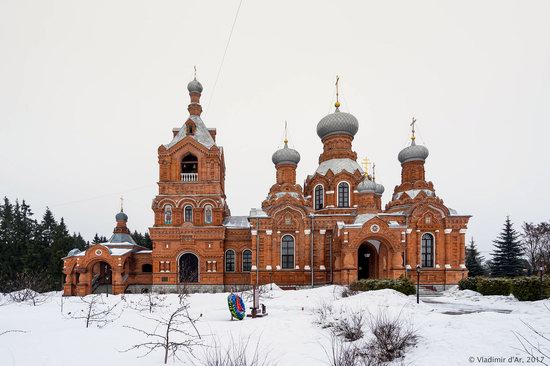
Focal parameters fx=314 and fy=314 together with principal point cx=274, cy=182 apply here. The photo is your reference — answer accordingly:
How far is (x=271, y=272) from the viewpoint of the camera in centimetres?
2511

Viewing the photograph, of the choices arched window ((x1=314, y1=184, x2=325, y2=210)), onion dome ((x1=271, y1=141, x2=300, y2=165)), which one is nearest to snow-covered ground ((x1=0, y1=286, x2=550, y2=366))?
arched window ((x1=314, y1=184, x2=325, y2=210))

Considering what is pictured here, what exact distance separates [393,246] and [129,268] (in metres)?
21.9

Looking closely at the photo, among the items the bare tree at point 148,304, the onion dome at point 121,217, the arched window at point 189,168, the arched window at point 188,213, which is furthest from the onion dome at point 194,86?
the bare tree at point 148,304

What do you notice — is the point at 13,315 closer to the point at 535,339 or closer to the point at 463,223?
the point at 535,339

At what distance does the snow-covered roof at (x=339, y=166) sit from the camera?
29078mm

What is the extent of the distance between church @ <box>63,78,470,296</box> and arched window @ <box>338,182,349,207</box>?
0.30ft

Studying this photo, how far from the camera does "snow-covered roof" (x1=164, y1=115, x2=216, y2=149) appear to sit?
1087 inches

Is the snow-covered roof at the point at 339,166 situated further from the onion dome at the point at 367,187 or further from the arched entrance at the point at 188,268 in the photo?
the arched entrance at the point at 188,268

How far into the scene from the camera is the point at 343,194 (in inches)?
1119

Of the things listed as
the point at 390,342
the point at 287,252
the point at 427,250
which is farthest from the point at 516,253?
the point at 390,342

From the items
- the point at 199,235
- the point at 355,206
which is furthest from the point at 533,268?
the point at 199,235

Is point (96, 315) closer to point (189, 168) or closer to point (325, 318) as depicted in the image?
point (325, 318)

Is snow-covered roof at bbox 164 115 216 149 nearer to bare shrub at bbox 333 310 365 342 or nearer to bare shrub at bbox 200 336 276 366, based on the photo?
bare shrub at bbox 333 310 365 342

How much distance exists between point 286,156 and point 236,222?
7.73 metres
